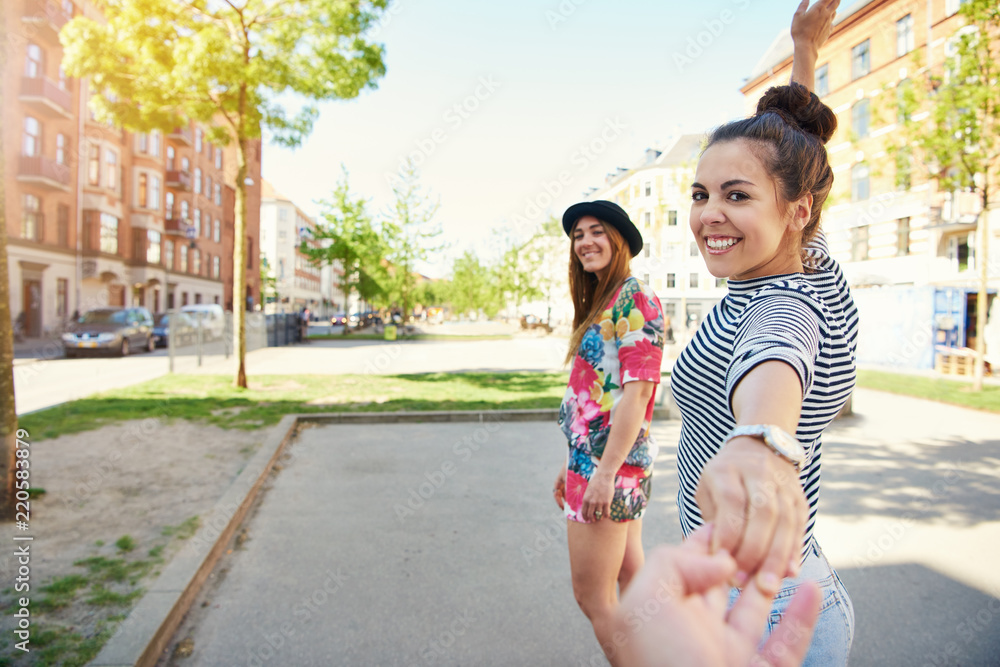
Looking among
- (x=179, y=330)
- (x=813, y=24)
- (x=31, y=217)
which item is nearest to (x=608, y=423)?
(x=813, y=24)

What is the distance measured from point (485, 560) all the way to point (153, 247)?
1738 inches

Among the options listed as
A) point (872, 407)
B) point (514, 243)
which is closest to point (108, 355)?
point (872, 407)

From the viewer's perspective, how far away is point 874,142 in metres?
27.0

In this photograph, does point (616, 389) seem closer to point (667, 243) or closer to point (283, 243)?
point (667, 243)

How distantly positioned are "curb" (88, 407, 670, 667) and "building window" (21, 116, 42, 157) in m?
30.6

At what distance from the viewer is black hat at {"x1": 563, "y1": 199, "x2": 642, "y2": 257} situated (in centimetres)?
267

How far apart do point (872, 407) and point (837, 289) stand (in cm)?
1035

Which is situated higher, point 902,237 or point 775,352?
point 902,237

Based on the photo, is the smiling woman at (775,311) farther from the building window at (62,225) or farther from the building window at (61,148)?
the building window at (62,225)

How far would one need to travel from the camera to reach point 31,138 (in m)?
28.6

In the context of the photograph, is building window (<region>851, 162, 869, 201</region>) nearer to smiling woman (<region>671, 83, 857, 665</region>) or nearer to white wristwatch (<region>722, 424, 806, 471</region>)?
smiling woman (<region>671, 83, 857, 665</region>)

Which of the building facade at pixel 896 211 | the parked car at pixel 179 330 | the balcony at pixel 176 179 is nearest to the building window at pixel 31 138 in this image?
the parked car at pixel 179 330

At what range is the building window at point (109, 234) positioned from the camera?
34.5 m

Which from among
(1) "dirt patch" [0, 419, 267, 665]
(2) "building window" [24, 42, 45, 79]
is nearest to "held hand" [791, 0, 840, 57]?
(1) "dirt patch" [0, 419, 267, 665]
